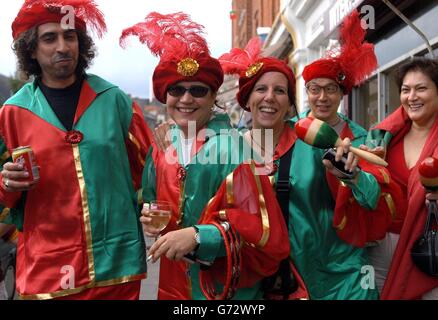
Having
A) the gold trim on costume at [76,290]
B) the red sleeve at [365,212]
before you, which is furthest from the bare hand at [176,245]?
the red sleeve at [365,212]

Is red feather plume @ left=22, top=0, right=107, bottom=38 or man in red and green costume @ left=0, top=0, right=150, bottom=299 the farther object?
red feather plume @ left=22, top=0, right=107, bottom=38

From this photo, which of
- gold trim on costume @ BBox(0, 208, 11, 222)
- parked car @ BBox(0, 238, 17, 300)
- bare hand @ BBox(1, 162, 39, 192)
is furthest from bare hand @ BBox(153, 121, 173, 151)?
parked car @ BBox(0, 238, 17, 300)

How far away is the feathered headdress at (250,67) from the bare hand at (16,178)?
3.88 feet

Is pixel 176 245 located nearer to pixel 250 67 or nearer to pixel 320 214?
pixel 320 214

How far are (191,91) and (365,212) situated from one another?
1.05 meters

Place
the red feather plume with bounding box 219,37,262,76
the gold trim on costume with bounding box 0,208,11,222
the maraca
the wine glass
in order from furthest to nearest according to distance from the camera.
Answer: the red feather plume with bounding box 219,37,262,76 → the gold trim on costume with bounding box 0,208,11,222 → the maraca → the wine glass

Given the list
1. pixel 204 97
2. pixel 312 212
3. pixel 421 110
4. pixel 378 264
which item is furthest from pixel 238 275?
pixel 421 110

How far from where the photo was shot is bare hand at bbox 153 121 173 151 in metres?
2.68

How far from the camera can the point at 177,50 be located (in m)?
2.60

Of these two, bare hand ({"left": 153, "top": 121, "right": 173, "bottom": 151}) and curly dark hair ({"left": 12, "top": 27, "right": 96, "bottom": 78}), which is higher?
curly dark hair ({"left": 12, "top": 27, "right": 96, "bottom": 78})

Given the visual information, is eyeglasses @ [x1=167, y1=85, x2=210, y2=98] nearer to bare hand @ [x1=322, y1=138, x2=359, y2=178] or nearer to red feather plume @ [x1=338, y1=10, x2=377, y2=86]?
bare hand @ [x1=322, y1=138, x2=359, y2=178]

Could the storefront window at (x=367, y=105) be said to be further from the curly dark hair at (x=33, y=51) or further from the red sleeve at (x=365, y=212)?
the curly dark hair at (x=33, y=51)

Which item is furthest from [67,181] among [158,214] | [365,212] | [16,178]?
[365,212]

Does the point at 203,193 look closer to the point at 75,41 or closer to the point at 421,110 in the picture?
the point at 75,41
